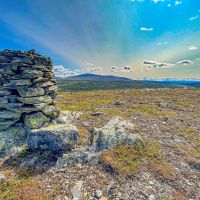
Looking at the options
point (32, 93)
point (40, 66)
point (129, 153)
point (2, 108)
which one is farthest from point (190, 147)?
point (2, 108)

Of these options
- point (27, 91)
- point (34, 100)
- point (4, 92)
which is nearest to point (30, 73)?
point (27, 91)

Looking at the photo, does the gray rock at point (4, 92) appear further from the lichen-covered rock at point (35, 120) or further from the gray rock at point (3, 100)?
the lichen-covered rock at point (35, 120)

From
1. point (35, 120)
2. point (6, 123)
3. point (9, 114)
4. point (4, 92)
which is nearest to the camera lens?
point (6, 123)

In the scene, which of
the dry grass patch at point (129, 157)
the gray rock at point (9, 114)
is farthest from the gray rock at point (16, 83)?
the dry grass patch at point (129, 157)

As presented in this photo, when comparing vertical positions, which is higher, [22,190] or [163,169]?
[163,169]

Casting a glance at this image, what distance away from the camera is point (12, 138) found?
1426 cm

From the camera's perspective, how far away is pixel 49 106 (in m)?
18.0

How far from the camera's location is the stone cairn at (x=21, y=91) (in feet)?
50.1

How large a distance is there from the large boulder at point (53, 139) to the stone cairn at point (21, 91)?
3119 millimetres

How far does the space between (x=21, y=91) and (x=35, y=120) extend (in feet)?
10.7

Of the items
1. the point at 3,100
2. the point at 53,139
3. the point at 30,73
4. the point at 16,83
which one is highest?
the point at 30,73

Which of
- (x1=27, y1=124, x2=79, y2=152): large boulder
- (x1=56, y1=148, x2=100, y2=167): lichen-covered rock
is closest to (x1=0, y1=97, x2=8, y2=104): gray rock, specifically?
(x1=27, y1=124, x2=79, y2=152): large boulder

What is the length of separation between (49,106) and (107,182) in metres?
11.5

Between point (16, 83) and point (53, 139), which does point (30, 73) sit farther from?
point (53, 139)
